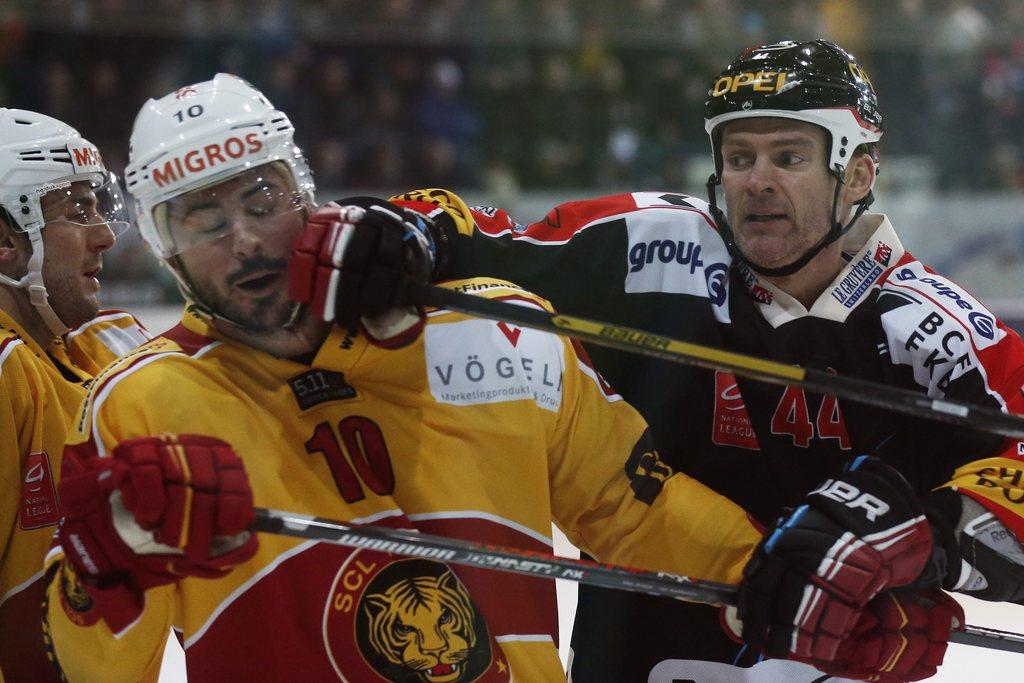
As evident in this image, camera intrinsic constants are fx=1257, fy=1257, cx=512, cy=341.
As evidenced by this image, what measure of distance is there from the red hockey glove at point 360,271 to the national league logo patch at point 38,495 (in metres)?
0.82

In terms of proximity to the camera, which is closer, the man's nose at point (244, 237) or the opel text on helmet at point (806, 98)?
the man's nose at point (244, 237)

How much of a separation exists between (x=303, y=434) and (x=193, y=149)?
46 centimetres

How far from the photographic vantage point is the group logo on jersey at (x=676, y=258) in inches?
96.0

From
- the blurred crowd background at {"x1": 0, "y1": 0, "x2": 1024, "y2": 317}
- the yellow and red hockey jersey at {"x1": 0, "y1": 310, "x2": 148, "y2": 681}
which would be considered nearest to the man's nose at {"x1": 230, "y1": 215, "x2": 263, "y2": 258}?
the yellow and red hockey jersey at {"x1": 0, "y1": 310, "x2": 148, "y2": 681}

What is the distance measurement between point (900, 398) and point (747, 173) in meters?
0.59

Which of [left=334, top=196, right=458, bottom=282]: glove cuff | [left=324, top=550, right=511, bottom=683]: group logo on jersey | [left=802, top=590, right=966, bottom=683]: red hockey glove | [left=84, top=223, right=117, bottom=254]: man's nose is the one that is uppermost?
[left=334, top=196, right=458, bottom=282]: glove cuff

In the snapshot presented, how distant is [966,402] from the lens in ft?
7.27

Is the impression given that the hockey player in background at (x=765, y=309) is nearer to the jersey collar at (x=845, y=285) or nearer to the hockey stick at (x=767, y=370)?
the jersey collar at (x=845, y=285)

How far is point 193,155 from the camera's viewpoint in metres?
1.88

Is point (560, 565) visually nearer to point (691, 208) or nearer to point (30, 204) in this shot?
point (691, 208)

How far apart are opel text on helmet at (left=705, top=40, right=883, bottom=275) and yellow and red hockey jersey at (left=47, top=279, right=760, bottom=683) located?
0.62m

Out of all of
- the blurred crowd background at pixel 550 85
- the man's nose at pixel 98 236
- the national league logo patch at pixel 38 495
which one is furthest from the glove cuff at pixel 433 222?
the blurred crowd background at pixel 550 85

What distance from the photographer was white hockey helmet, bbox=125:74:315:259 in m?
1.88

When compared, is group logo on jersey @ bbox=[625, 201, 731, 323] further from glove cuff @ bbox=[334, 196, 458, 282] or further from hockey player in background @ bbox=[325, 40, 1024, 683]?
glove cuff @ bbox=[334, 196, 458, 282]
